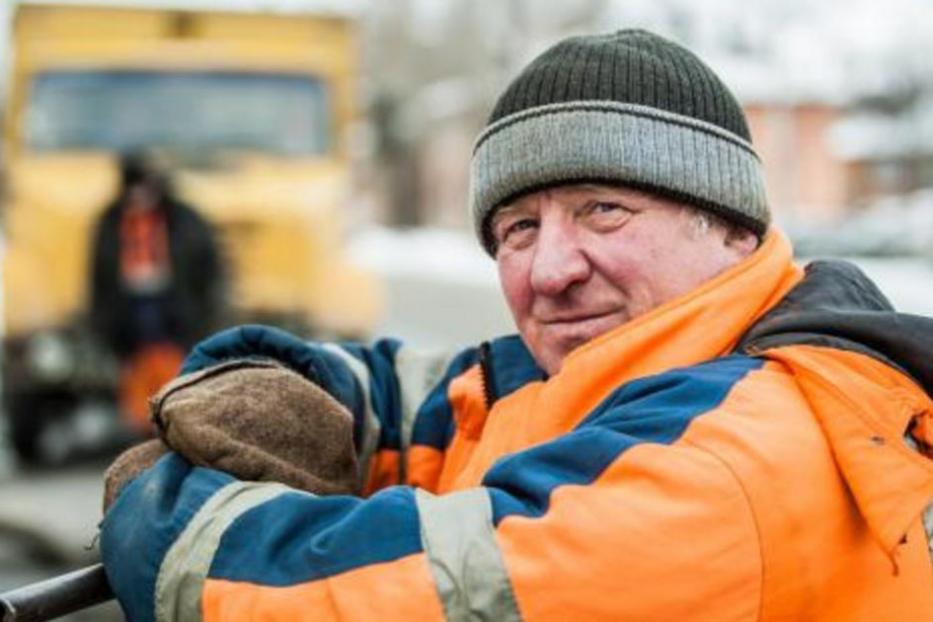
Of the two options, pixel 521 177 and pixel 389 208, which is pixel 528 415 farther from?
pixel 389 208

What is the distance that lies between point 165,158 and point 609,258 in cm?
872

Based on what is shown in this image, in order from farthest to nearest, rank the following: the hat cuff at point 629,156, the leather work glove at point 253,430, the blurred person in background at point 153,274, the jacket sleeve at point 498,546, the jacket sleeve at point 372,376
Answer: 1. the blurred person in background at point 153,274
2. the jacket sleeve at point 372,376
3. the hat cuff at point 629,156
4. the leather work glove at point 253,430
5. the jacket sleeve at point 498,546

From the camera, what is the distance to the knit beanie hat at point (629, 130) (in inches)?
76.7

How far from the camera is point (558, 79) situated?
6.65ft

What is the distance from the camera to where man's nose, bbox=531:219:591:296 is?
1.97 meters

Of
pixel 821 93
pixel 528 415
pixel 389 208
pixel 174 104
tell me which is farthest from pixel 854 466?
pixel 821 93

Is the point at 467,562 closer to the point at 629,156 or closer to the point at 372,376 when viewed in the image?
the point at 629,156

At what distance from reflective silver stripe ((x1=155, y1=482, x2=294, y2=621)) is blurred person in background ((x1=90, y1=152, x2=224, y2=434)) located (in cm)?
736

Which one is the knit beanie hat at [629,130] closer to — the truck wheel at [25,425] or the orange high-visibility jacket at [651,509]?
the orange high-visibility jacket at [651,509]

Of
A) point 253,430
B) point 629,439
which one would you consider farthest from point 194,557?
point 629,439

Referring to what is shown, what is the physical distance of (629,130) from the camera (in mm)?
1940

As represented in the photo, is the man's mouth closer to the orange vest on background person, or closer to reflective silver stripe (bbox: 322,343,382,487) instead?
reflective silver stripe (bbox: 322,343,382,487)

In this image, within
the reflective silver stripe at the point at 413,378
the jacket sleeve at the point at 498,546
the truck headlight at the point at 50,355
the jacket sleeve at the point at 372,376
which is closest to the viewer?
the jacket sleeve at the point at 498,546

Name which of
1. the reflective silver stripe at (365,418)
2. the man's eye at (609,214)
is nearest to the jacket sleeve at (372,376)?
the reflective silver stripe at (365,418)
